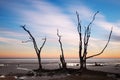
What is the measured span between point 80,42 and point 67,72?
210 inches

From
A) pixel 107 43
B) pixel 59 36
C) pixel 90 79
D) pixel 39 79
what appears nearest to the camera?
pixel 90 79

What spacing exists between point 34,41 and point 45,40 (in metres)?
2.30

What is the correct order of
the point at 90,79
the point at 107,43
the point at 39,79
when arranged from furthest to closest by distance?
the point at 107,43, the point at 39,79, the point at 90,79

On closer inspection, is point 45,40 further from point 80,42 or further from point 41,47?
point 80,42

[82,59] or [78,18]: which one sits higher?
[78,18]

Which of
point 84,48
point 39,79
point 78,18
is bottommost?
point 39,79

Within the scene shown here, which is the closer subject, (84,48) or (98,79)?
(98,79)

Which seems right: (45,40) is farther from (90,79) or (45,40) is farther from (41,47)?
(90,79)

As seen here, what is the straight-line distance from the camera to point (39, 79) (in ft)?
106

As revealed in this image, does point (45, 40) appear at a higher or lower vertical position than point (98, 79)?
higher

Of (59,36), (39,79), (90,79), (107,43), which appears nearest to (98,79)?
(90,79)

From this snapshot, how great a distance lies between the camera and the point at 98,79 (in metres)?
27.2

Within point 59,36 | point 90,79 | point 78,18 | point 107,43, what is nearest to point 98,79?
point 90,79

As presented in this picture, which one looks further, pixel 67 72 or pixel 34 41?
pixel 34 41
